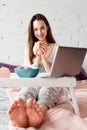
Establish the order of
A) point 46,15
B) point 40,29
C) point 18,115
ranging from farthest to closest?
1. point 46,15
2. point 40,29
3. point 18,115

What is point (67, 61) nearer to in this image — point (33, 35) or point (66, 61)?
point (66, 61)

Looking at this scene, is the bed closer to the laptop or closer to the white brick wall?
the laptop

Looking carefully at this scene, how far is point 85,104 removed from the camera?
1.47 m

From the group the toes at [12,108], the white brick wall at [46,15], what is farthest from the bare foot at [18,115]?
the white brick wall at [46,15]

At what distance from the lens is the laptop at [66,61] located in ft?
3.88

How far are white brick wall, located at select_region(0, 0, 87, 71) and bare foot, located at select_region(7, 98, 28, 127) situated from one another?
4.41 ft

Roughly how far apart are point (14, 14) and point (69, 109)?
50.7 inches

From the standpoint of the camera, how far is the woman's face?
1.64 meters

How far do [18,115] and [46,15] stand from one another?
4.67ft

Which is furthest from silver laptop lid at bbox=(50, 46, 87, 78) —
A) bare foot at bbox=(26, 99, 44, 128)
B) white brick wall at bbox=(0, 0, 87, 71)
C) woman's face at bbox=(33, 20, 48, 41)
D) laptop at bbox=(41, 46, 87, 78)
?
white brick wall at bbox=(0, 0, 87, 71)

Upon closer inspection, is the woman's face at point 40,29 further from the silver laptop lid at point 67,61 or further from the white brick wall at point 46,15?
the white brick wall at point 46,15

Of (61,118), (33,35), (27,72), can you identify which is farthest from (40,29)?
(61,118)

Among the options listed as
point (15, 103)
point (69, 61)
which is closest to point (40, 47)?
point (69, 61)

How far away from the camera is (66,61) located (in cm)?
121
